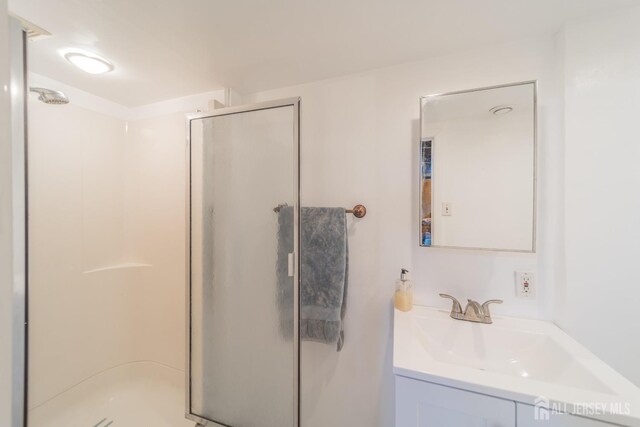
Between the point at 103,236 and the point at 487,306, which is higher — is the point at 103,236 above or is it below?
above

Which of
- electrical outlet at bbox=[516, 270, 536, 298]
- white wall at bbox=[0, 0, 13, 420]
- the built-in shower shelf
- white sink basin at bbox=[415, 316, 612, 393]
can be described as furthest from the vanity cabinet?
the built-in shower shelf

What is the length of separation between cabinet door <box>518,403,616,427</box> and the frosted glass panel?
0.79 meters

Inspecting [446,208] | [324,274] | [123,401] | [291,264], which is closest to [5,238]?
[291,264]

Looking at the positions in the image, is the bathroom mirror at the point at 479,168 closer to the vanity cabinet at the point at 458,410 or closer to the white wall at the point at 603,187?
the white wall at the point at 603,187

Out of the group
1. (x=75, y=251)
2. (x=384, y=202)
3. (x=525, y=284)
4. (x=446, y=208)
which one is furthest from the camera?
(x=75, y=251)

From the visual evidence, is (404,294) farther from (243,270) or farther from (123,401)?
(123,401)

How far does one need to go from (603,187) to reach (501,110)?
1.65 feet

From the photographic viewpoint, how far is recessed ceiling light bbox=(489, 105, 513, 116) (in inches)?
42.5

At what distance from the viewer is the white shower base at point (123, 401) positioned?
Result: 56.9 inches

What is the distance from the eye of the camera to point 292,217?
1097 mm

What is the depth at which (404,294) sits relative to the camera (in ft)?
3.80

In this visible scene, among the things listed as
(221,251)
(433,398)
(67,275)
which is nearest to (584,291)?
(433,398)

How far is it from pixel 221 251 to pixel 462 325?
125 centimetres

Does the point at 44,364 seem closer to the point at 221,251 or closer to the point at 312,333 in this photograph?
the point at 221,251
